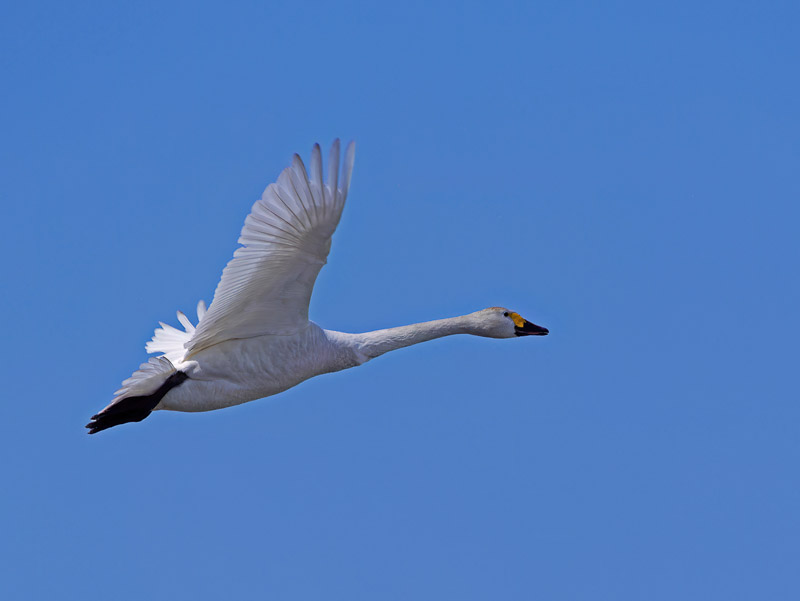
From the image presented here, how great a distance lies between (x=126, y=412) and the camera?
462 inches

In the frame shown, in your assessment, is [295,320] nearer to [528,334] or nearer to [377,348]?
[377,348]

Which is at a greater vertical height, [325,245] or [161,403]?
[325,245]

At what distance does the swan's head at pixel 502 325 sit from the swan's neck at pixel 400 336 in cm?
43

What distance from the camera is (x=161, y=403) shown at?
11922mm

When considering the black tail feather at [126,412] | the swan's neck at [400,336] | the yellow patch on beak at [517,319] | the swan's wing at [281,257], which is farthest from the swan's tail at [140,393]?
the yellow patch on beak at [517,319]

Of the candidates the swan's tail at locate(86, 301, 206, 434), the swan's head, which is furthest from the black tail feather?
the swan's head

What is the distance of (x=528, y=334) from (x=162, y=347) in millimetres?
4891

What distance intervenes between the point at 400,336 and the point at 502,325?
1608 millimetres

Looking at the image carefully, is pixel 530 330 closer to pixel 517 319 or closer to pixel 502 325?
pixel 517 319

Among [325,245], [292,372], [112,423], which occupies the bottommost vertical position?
[112,423]

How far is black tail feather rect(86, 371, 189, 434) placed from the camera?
1168 cm

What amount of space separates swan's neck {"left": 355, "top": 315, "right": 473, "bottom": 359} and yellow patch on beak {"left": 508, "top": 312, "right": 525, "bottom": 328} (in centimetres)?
91

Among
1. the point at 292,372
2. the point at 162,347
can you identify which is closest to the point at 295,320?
the point at 292,372

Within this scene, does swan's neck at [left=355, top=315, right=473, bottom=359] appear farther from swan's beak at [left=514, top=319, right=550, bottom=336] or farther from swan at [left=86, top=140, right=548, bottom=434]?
swan's beak at [left=514, top=319, right=550, bottom=336]
